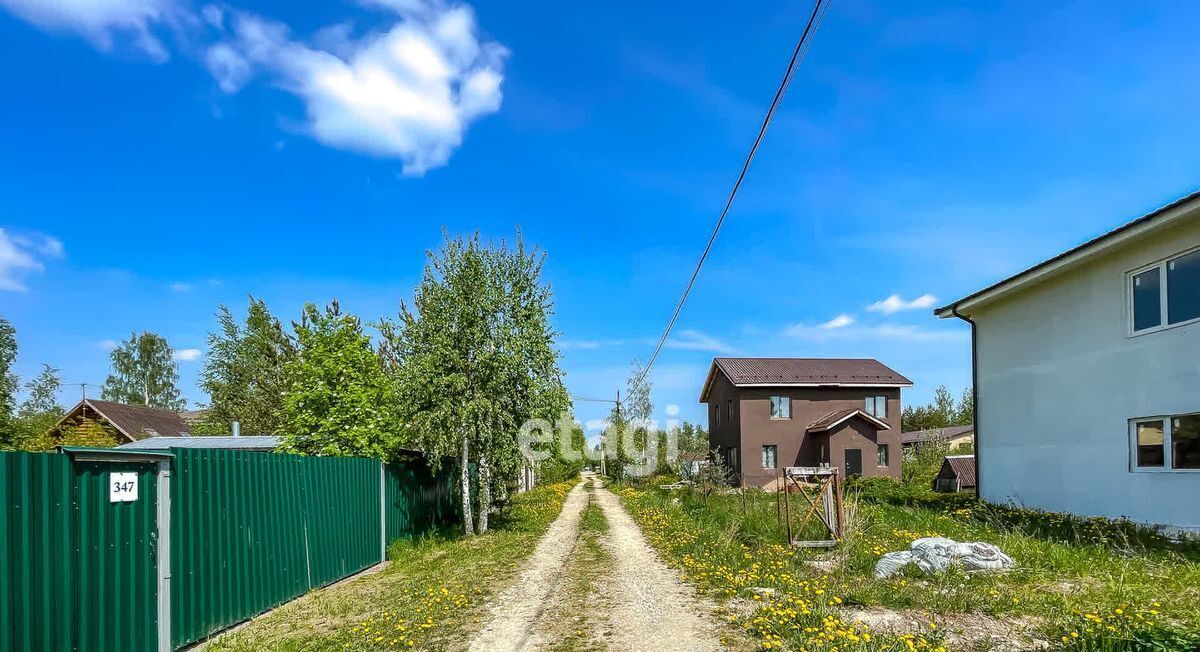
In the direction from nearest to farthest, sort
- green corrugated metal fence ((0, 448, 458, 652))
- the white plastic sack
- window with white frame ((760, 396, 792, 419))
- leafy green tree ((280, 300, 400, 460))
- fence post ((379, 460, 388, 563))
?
green corrugated metal fence ((0, 448, 458, 652)) < the white plastic sack < fence post ((379, 460, 388, 563)) < leafy green tree ((280, 300, 400, 460)) < window with white frame ((760, 396, 792, 419))

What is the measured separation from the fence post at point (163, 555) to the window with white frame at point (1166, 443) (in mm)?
14293

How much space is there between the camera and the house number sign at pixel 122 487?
18.1 ft

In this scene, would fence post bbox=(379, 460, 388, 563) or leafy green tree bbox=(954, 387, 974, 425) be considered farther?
leafy green tree bbox=(954, 387, 974, 425)

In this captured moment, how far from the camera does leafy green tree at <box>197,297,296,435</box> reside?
3694 centimetres

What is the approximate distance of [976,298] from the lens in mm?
15711

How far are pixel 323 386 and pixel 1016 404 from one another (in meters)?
15.7

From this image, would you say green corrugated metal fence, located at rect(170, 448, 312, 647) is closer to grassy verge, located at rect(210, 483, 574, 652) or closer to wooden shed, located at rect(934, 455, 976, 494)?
grassy verge, located at rect(210, 483, 574, 652)

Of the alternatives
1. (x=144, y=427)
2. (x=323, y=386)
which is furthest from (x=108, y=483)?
(x=144, y=427)

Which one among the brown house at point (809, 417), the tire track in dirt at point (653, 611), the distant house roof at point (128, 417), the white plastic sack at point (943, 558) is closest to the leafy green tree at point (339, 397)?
the tire track in dirt at point (653, 611)

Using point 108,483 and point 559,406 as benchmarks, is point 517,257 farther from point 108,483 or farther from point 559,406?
point 108,483

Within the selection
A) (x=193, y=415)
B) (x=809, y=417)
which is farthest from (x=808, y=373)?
(x=193, y=415)

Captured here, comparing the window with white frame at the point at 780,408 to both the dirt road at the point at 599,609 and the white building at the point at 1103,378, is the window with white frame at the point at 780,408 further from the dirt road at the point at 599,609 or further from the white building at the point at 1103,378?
the dirt road at the point at 599,609

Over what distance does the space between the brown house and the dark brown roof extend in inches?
141

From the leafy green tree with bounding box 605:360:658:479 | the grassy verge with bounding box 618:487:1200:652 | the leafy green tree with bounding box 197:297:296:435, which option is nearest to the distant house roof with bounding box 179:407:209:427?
the leafy green tree with bounding box 197:297:296:435
